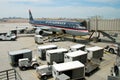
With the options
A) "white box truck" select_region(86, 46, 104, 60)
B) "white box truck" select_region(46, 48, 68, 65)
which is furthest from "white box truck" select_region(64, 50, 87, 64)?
"white box truck" select_region(86, 46, 104, 60)

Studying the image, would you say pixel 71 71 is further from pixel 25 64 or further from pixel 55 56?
pixel 25 64

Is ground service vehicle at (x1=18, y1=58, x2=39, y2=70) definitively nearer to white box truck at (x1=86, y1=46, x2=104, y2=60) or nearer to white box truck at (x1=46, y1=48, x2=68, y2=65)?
white box truck at (x1=46, y1=48, x2=68, y2=65)

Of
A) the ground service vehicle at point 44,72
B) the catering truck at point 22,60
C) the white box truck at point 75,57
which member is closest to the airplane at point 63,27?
the white box truck at point 75,57

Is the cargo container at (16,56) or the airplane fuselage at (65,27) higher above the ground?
the airplane fuselage at (65,27)

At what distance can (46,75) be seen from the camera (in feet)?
81.1

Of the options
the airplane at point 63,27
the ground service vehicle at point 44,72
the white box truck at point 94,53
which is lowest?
the ground service vehicle at point 44,72

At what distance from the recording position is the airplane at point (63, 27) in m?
48.9

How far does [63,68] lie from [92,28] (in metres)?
29.5

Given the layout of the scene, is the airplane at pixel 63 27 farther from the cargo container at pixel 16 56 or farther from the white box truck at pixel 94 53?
the cargo container at pixel 16 56

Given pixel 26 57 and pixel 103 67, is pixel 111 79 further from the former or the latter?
pixel 26 57

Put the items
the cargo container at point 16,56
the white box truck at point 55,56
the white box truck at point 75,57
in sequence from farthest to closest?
1. the cargo container at point 16,56
2. the white box truck at point 55,56
3. the white box truck at point 75,57

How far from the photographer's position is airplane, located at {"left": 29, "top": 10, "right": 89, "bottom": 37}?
→ 48859mm

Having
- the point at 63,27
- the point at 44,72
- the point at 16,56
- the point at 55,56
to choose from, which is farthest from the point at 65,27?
the point at 44,72

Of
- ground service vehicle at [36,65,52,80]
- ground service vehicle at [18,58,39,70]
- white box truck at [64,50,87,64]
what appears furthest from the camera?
ground service vehicle at [18,58,39,70]
